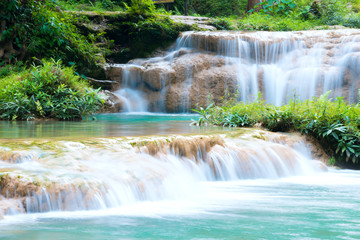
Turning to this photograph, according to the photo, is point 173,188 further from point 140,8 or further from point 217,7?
point 217,7

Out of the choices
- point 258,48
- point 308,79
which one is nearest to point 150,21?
point 258,48

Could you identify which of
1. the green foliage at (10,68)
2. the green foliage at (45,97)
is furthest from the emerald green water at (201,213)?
the green foliage at (10,68)

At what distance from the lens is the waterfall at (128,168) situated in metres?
3.62

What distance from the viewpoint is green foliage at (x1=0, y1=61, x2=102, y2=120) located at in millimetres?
9320

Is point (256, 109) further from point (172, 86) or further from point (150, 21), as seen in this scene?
point (150, 21)

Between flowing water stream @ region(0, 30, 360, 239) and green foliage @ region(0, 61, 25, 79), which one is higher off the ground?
green foliage @ region(0, 61, 25, 79)

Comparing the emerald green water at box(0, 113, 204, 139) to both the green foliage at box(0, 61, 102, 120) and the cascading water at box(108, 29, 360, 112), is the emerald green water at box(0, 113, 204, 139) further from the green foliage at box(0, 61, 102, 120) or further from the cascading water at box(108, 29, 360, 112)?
the cascading water at box(108, 29, 360, 112)

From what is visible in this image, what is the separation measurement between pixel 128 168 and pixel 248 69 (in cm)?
1085

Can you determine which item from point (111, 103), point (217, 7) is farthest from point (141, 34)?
point (217, 7)

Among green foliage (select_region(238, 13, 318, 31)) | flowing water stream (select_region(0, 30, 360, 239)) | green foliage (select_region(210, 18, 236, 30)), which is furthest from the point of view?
green foliage (select_region(238, 13, 318, 31))

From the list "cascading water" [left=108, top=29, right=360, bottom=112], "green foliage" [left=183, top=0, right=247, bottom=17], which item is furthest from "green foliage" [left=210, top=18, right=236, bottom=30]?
"green foliage" [left=183, top=0, right=247, bottom=17]

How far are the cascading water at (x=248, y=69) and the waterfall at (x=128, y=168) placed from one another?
7.79m

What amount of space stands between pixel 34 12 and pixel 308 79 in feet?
29.9

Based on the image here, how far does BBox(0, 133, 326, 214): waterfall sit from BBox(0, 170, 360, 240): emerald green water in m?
0.15
